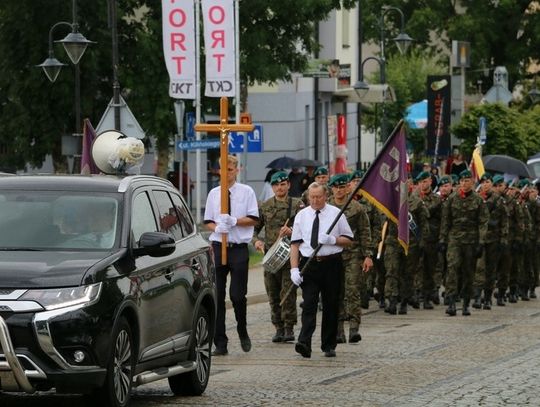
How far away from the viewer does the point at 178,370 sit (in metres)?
13.3

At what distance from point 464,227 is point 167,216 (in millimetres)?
12074

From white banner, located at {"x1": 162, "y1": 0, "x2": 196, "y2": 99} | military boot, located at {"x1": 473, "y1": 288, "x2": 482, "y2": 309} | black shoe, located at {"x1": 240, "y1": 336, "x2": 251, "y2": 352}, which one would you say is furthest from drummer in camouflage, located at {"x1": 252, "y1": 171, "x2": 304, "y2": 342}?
white banner, located at {"x1": 162, "y1": 0, "x2": 196, "y2": 99}

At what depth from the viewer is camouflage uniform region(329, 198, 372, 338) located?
19344mm

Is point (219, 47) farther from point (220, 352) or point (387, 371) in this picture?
point (387, 371)

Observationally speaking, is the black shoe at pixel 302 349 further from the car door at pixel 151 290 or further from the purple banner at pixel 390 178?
the car door at pixel 151 290

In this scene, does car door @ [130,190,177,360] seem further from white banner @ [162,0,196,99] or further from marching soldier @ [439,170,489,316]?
white banner @ [162,0,196,99]

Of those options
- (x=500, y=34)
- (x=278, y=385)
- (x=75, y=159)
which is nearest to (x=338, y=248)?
(x=278, y=385)

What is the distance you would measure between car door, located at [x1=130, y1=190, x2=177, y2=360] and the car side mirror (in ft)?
0.34

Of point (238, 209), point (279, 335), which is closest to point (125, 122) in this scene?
point (279, 335)

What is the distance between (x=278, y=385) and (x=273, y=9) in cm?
2784

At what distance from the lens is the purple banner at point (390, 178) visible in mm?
19344

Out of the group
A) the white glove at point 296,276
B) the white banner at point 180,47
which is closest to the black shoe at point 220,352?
the white glove at point 296,276

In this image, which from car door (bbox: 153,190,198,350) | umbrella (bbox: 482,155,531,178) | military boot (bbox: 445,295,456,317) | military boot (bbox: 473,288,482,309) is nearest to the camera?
car door (bbox: 153,190,198,350)

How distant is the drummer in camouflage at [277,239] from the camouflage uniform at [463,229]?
5.57 m
